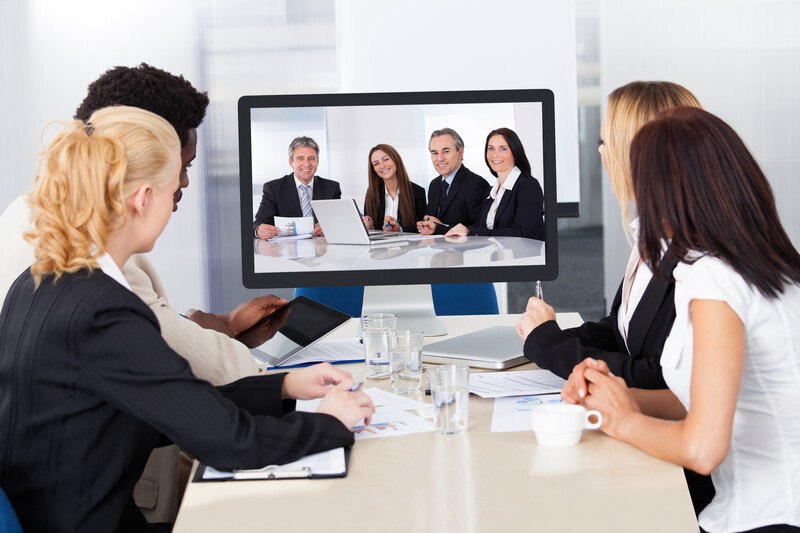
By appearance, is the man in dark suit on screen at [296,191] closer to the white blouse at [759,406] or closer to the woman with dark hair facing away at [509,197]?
the woman with dark hair facing away at [509,197]

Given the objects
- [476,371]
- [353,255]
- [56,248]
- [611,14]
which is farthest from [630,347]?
[611,14]

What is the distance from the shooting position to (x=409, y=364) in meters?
1.66

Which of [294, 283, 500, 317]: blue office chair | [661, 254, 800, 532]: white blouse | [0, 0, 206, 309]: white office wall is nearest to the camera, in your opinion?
[661, 254, 800, 532]: white blouse

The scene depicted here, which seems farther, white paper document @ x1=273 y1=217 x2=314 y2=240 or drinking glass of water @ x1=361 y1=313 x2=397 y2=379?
white paper document @ x1=273 y1=217 x2=314 y2=240

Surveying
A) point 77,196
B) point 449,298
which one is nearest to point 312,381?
point 77,196

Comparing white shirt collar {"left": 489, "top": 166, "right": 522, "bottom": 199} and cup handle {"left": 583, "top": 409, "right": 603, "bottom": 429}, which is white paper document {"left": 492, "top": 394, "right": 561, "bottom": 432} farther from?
white shirt collar {"left": 489, "top": 166, "right": 522, "bottom": 199}

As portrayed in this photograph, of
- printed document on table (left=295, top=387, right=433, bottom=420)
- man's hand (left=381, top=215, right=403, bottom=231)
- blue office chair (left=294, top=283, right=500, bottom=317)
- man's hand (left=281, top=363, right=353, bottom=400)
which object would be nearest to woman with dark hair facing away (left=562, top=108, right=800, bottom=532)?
printed document on table (left=295, top=387, right=433, bottom=420)

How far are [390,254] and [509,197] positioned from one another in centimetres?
29

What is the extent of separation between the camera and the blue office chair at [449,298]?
109 inches

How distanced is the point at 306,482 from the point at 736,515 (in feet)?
2.07

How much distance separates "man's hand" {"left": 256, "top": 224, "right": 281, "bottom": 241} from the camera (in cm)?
200

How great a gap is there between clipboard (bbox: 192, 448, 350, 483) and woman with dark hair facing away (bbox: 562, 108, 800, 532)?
415 millimetres

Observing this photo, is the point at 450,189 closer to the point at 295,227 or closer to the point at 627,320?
the point at 295,227

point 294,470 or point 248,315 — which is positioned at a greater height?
point 248,315
